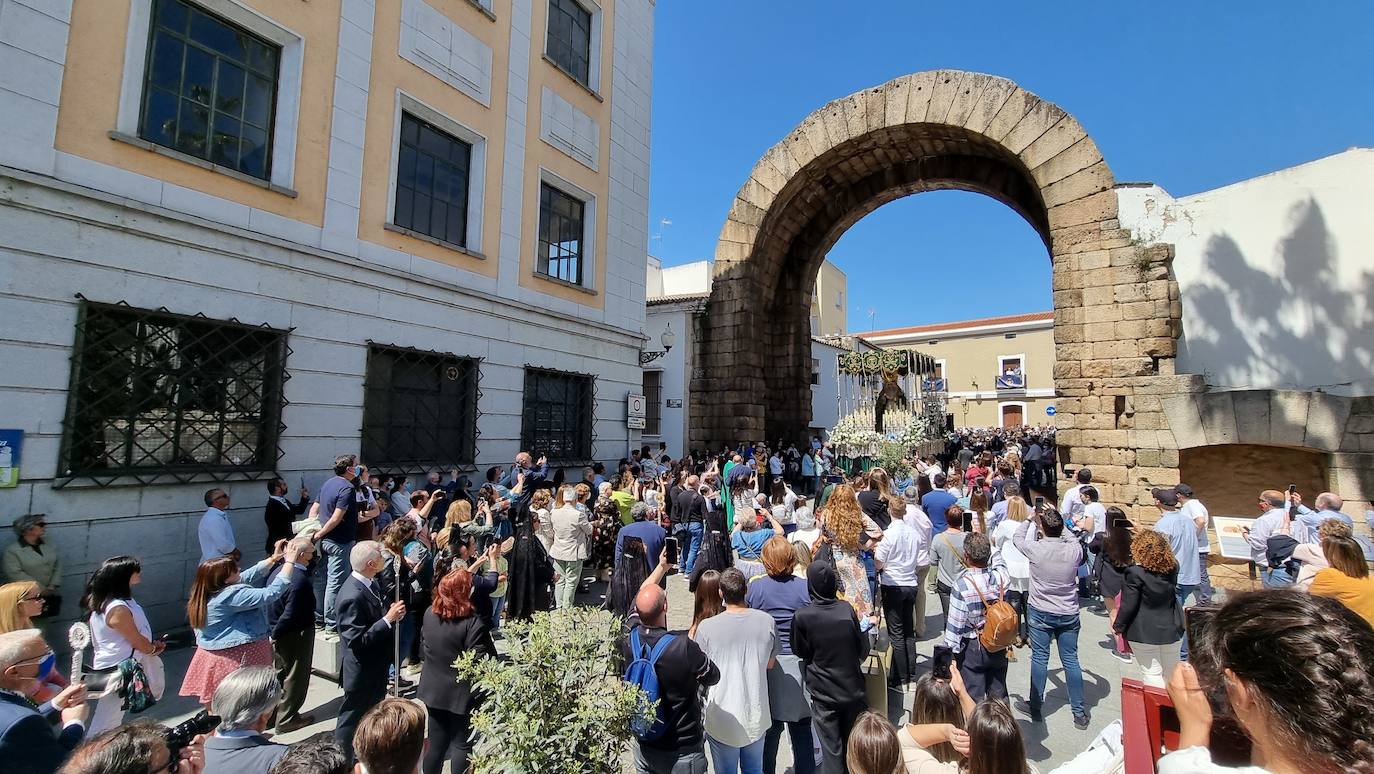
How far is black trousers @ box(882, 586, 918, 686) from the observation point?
509 cm

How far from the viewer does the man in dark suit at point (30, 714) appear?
212cm

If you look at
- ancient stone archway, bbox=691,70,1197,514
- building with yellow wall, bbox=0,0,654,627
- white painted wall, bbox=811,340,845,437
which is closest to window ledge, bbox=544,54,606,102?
building with yellow wall, bbox=0,0,654,627

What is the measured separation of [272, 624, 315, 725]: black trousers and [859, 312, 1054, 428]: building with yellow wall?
122 ft

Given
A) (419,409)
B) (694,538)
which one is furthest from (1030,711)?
(419,409)

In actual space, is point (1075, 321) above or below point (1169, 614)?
above

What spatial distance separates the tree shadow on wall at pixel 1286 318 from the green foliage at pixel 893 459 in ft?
19.2

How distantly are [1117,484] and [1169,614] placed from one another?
7.84 metres

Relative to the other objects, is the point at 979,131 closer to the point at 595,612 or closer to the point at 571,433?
the point at 571,433

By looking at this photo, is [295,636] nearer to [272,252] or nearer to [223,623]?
[223,623]

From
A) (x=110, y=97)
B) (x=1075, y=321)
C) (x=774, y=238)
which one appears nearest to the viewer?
(x=110, y=97)

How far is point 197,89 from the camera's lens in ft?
21.9

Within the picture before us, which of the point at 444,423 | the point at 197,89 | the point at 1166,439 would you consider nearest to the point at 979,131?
the point at 1166,439

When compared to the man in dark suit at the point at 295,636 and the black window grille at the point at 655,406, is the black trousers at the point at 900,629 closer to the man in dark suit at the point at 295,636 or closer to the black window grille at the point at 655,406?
the man in dark suit at the point at 295,636

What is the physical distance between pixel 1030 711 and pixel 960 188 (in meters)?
15.8
